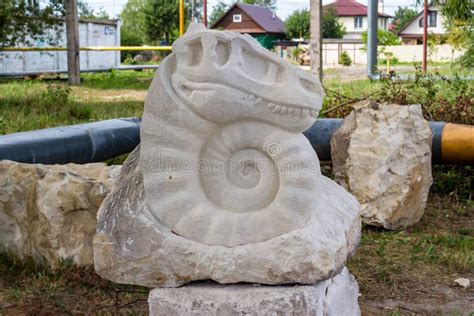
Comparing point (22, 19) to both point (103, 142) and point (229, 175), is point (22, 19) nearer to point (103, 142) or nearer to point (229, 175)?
point (103, 142)

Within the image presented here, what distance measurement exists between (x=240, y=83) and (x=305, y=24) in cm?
4581

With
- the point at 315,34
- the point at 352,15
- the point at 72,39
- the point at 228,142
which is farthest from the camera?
the point at 352,15

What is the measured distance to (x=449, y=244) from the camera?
5891 mm

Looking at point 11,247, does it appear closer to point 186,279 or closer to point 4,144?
point 4,144

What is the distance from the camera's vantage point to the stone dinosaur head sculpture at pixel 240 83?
10.6 feet

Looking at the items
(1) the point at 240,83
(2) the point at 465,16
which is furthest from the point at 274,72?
(2) the point at 465,16

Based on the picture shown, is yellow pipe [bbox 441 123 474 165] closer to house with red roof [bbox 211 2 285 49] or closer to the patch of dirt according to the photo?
the patch of dirt

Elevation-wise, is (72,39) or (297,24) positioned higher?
(297,24)

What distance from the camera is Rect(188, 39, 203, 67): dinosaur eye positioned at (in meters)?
3.36

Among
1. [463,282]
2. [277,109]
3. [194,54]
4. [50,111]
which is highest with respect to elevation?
[194,54]

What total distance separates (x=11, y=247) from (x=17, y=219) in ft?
0.66

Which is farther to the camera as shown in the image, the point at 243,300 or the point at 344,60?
the point at 344,60

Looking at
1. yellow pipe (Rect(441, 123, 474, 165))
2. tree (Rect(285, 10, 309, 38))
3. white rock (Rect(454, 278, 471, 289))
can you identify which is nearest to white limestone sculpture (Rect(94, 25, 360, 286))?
white rock (Rect(454, 278, 471, 289))

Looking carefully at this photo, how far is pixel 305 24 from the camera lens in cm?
4809
